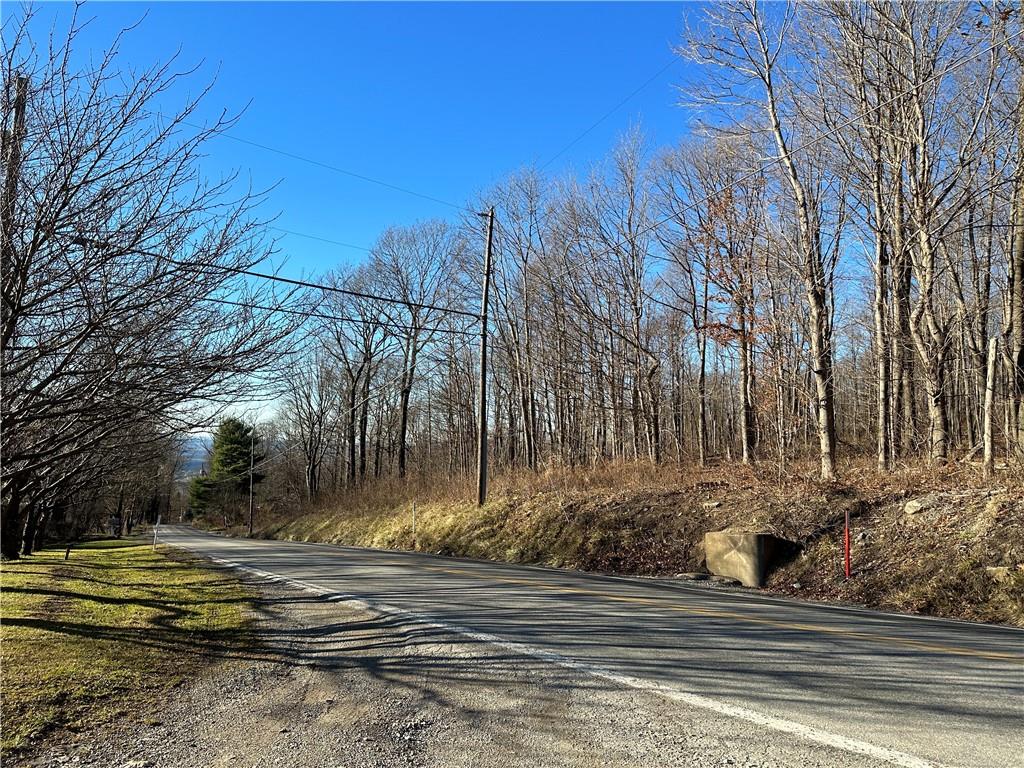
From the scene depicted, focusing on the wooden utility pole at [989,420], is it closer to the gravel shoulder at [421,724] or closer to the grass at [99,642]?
the gravel shoulder at [421,724]

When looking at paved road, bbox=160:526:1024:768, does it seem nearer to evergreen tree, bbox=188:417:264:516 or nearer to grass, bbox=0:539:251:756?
grass, bbox=0:539:251:756

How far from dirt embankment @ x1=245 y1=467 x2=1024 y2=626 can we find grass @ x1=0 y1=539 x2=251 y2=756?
895 cm

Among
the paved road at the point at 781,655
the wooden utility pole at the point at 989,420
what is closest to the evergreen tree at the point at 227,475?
the paved road at the point at 781,655

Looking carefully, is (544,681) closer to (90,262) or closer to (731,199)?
(90,262)

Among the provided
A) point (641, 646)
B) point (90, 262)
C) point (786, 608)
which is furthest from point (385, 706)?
point (786, 608)

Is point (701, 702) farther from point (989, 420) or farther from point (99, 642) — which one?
point (989, 420)

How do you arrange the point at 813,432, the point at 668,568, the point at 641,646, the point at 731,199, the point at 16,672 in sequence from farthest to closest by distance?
the point at 813,432 → the point at 731,199 → the point at 668,568 → the point at 641,646 → the point at 16,672

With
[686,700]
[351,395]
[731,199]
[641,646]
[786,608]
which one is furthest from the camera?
[351,395]

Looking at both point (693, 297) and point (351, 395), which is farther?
point (351, 395)

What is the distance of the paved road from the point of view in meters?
4.20

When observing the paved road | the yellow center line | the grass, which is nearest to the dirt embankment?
the paved road

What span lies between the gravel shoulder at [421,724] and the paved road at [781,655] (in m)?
Answer: 0.34

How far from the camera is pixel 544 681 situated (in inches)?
209

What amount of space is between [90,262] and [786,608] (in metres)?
9.53
